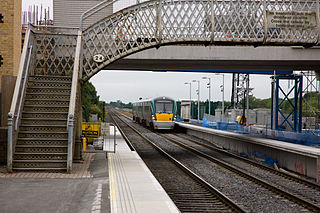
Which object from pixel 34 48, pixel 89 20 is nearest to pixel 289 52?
pixel 89 20

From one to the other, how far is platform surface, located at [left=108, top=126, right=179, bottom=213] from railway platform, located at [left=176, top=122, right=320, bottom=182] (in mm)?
5752

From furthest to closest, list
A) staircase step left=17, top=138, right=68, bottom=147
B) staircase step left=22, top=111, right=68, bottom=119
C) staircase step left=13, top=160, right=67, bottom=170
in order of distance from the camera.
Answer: staircase step left=22, top=111, right=68, bottom=119 < staircase step left=17, top=138, right=68, bottom=147 < staircase step left=13, top=160, right=67, bottom=170

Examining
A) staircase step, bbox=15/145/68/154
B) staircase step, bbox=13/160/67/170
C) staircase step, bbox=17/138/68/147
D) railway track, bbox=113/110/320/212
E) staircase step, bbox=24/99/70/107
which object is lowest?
railway track, bbox=113/110/320/212

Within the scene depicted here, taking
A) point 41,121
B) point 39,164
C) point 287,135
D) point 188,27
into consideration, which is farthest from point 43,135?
point 287,135

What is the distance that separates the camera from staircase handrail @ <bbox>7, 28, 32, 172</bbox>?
1064 centimetres

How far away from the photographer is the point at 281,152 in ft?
53.6

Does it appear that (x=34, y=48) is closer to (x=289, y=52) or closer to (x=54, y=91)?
(x=54, y=91)

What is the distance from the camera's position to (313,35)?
15.8 metres

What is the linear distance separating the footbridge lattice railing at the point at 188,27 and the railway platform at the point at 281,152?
4.27 m

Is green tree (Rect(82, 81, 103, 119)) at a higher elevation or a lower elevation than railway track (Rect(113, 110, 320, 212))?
higher

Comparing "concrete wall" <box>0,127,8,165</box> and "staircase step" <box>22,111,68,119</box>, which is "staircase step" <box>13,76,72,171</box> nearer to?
"staircase step" <box>22,111,68,119</box>

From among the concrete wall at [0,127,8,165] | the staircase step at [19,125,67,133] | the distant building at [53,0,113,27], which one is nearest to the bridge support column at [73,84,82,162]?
the staircase step at [19,125,67,133]

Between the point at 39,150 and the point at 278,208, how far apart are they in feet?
21.9

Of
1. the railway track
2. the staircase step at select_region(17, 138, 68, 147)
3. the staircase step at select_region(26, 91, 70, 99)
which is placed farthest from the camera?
the staircase step at select_region(26, 91, 70, 99)
